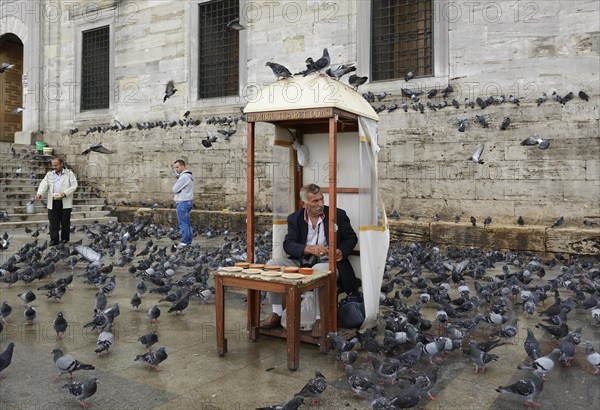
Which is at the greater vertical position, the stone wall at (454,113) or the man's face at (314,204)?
the stone wall at (454,113)

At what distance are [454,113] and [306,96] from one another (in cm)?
687

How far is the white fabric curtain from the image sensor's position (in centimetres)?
462

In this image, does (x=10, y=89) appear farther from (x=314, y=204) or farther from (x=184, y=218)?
(x=314, y=204)

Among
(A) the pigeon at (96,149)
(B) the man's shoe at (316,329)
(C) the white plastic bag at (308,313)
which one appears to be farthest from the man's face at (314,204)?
(A) the pigeon at (96,149)

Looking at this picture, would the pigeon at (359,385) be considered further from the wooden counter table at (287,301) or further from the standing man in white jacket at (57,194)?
the standing man in white jacket at (57,194)

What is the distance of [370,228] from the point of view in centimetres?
471

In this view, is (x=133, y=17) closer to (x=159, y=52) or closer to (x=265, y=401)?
(x=159, y=52)

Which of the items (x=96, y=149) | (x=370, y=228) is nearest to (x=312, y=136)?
(x=370, y=228)

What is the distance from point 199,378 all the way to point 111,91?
1451cm

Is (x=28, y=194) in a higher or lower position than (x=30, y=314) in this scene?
higher

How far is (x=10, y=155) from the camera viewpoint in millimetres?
→ 16453

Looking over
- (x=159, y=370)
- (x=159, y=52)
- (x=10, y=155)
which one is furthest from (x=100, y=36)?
(x=159, y=370)

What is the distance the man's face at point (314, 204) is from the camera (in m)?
4.68

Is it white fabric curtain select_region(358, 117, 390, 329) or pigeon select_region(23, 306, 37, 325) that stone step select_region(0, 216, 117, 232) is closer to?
pigeon select_region(23, 306, 37, 325)
